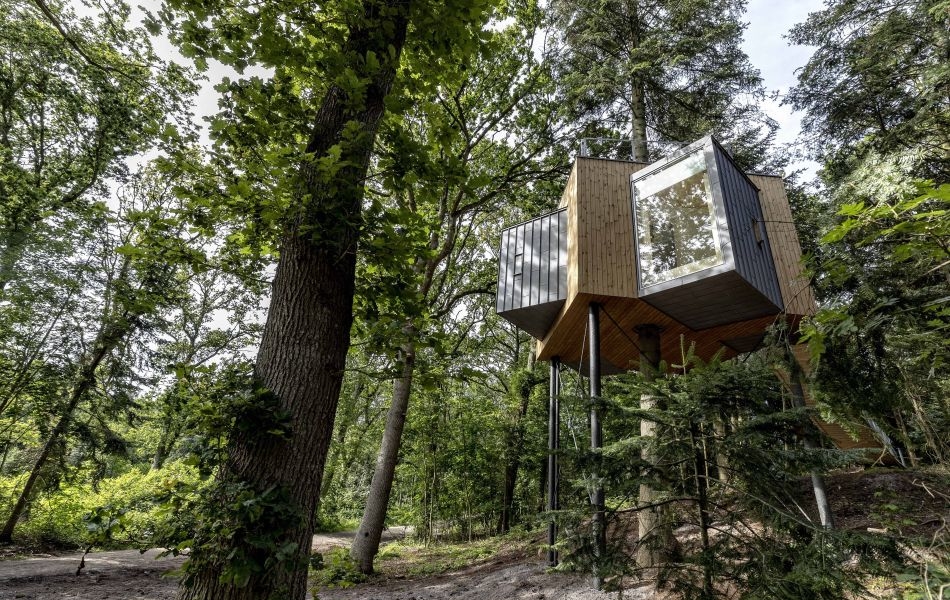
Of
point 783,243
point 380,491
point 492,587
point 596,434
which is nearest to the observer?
point 596,434

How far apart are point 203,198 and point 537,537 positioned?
30.4ft

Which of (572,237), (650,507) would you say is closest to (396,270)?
(650,507)

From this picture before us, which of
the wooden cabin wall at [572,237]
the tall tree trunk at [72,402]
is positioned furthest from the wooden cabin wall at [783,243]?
the tall tree trunk at [72,402]

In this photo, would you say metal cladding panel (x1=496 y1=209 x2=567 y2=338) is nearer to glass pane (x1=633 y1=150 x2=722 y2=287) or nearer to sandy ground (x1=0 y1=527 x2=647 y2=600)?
glass pane (x1=633 y1=150 x2=722 y2=287)

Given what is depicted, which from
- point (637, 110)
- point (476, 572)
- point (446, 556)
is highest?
point (637, 110)

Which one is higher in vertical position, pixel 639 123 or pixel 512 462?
pixel 639 123

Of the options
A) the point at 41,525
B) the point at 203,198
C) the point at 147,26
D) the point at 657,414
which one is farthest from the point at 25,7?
the point at 657,414

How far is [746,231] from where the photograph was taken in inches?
229

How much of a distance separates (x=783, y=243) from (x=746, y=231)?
53.7 inches

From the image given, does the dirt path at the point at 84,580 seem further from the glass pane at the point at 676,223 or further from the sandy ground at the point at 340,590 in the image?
the glass pane at the point at 676,223

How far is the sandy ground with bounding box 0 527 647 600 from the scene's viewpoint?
17.3 feet

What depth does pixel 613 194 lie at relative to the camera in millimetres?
6570

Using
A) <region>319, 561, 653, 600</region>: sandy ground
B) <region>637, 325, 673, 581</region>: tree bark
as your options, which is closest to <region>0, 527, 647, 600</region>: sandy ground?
<region>319, 561, 653, 600</region>: sandy ground

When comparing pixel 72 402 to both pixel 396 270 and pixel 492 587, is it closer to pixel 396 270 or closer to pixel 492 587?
pixel 492 587
